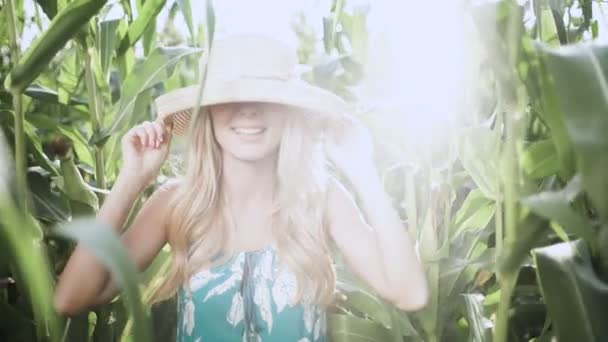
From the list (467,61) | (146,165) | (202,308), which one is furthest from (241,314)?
(467,61)

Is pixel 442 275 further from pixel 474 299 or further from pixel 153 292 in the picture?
pixel 153 292

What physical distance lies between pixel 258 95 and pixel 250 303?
16 cm

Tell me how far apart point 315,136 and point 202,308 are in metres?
0.16

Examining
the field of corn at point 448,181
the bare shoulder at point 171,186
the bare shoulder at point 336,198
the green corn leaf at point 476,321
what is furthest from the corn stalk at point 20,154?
the green corn leaf at point 476,321

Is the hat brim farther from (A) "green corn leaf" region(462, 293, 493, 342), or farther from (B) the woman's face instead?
(A) "green corn leaf" region(462, 293, 493, 342)

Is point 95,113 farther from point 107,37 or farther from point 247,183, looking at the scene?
point 247,183

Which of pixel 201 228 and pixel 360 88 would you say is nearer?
pixel 201 228

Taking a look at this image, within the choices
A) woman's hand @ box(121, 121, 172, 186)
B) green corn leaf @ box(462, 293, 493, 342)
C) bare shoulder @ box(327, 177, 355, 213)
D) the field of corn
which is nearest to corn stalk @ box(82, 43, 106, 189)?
the field of corn

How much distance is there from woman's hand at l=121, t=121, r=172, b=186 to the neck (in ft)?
0.17

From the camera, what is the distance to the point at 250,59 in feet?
2.15

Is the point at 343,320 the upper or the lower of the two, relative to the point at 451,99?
lower

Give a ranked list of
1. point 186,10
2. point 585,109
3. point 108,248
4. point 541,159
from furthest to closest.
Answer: point 186,10
point 541,159
point 585,109
point 108,248

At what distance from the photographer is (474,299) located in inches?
27.3

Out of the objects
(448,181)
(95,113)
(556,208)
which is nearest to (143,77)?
(95,113)
